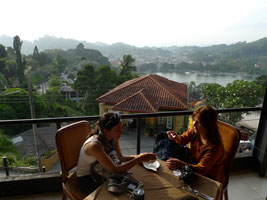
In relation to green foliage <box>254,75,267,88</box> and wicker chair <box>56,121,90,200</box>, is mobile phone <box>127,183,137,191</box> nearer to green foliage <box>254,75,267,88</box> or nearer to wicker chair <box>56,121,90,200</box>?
wicker chair <box>56,121,90,200</box>

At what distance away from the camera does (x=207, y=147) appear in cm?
158

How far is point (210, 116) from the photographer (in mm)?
1606

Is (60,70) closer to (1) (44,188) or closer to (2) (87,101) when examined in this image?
(2) (87,101)

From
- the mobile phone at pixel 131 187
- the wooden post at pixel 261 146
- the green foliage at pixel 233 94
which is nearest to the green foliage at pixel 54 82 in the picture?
the green foliage at pixel 233 94

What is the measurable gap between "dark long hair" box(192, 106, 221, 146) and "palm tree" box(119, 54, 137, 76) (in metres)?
34.0

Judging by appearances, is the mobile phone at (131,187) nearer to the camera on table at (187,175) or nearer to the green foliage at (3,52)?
the camera on table at (187,175)

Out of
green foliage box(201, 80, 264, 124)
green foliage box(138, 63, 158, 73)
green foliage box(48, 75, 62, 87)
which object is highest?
green foliage box(138, 63, 158, 73)

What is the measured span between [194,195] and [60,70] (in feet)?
140

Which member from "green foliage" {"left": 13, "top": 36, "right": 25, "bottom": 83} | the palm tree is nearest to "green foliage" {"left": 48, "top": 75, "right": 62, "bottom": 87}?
"green foliage" {"left": 13, "top": 36, "right": 25, "bottom": 83}

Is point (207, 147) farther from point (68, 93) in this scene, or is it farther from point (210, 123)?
point (68, 93)

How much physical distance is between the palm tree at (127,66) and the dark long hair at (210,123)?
34.0 metres

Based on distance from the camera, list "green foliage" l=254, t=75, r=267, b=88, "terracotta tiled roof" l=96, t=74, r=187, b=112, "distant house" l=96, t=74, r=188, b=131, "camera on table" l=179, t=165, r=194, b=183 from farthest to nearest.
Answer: "terracotta tiled roof" l=96, t=74, r=187, b=112
"distant house" l=96, t=74, r=188, b=131
"green foliage" l=254, t=75, r=267, b=88
"camera on table" l=179, t=165, r=194, b=183

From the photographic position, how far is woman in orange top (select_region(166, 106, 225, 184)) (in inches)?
60.2

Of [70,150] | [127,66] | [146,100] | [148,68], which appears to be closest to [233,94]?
[146,100]
